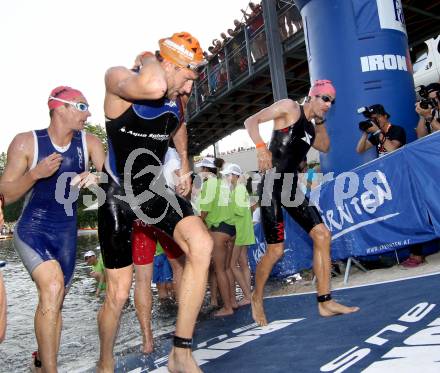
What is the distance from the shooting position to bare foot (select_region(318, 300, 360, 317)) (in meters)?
3.64

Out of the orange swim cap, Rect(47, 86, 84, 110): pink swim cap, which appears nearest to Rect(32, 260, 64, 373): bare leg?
Rect(47, 86, 84, 110): pink swim cap

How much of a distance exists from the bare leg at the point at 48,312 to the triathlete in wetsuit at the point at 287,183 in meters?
1.82

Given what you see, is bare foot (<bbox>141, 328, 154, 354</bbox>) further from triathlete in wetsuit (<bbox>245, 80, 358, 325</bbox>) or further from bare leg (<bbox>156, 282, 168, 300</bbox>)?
bare leg (<bbox>156, 282, 168, 300</bbox>)

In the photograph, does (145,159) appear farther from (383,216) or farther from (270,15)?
(270,15)

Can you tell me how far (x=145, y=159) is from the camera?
284 cm

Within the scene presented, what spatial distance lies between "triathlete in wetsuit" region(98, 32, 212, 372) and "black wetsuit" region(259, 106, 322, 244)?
1.18 meters

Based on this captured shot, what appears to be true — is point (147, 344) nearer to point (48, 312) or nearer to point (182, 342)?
point (48, 312)

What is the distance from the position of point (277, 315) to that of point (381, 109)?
3281 millimetres

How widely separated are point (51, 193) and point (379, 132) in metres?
4.56

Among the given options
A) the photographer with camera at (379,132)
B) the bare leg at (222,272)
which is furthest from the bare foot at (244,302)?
the photographer with camera at (379,132)

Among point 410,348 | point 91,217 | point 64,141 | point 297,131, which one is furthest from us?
point 91,217

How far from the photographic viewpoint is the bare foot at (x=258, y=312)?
12.7 feet

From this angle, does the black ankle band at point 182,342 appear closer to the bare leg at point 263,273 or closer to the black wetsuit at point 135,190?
the black wetsuit at point 135,190

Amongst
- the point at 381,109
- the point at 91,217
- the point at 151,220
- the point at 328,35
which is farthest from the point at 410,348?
the point at 91,217
